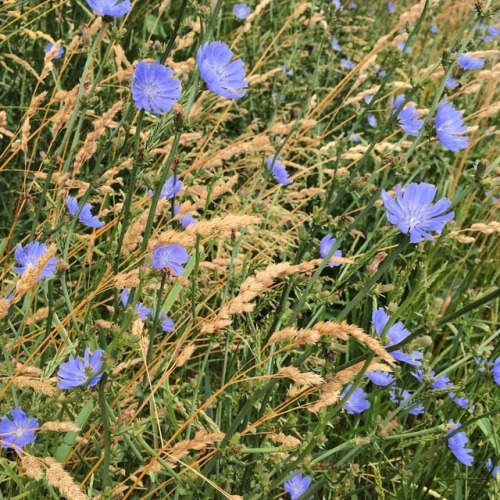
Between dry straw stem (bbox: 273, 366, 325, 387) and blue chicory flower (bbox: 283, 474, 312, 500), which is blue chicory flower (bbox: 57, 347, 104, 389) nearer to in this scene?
dry straw stem (bbox: 273, 366, 325, 387)

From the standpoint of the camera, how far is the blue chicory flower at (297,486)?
6.00 ft

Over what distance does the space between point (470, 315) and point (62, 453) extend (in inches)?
70.0

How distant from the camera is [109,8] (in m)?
1.49

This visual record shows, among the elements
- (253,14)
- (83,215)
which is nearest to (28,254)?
(83,215)

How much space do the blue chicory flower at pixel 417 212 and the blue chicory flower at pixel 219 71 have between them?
0.40m

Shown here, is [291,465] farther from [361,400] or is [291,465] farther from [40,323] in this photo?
[40,323]

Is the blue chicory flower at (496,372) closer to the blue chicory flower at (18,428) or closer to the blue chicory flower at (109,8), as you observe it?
the blue chicory flower at (18,428)

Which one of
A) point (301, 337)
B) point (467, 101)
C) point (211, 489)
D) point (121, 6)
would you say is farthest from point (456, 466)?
point (467, 101)

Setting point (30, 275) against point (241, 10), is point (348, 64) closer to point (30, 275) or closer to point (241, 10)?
point (241, 10)

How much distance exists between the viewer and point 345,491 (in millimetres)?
1473

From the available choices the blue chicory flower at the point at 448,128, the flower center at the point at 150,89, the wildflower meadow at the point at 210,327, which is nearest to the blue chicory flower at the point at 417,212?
the wildflower meadow at the point at 210,327

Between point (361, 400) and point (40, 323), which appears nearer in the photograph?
point (361, 400)

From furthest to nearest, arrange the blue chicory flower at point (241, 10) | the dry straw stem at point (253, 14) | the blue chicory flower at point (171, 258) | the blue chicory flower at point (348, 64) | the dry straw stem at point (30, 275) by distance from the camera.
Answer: the blue chicory flower at point (348, 64) < the blue chicory flower at point (241, 10) < the dry straw stem at point (253, 14) < the blue chicory flower at point (171, 258) < the dry straw stem at point (30, 275)

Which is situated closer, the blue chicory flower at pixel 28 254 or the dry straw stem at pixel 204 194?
the dry straw stem at pixel 204 194
